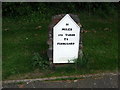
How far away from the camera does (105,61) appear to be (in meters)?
8.37

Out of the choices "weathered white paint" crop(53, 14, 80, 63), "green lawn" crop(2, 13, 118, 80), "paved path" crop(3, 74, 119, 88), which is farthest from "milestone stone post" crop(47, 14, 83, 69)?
"paved path" crop(3, 74, 119, 88)

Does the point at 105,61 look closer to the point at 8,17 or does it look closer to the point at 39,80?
the point at 39,80

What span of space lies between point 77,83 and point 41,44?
2.27 meters

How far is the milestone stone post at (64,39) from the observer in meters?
7.46

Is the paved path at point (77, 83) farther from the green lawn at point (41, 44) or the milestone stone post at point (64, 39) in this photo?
the milestone stone post at point (64, 39)

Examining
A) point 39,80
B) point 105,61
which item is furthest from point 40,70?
point 105,61

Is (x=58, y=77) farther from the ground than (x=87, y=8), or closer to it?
closer to it

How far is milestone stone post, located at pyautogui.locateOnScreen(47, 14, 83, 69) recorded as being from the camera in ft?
24.5

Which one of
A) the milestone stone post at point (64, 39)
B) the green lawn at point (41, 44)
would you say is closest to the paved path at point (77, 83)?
the green lawn at point (41, 44)

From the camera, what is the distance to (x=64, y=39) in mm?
7613

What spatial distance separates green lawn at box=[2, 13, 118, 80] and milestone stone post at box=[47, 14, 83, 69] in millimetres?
298

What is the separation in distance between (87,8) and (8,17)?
2851 millimetres

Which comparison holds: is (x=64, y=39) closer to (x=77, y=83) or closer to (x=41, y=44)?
(x=77, y=83)

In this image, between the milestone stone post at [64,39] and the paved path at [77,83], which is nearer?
the paved path at [77,83]
